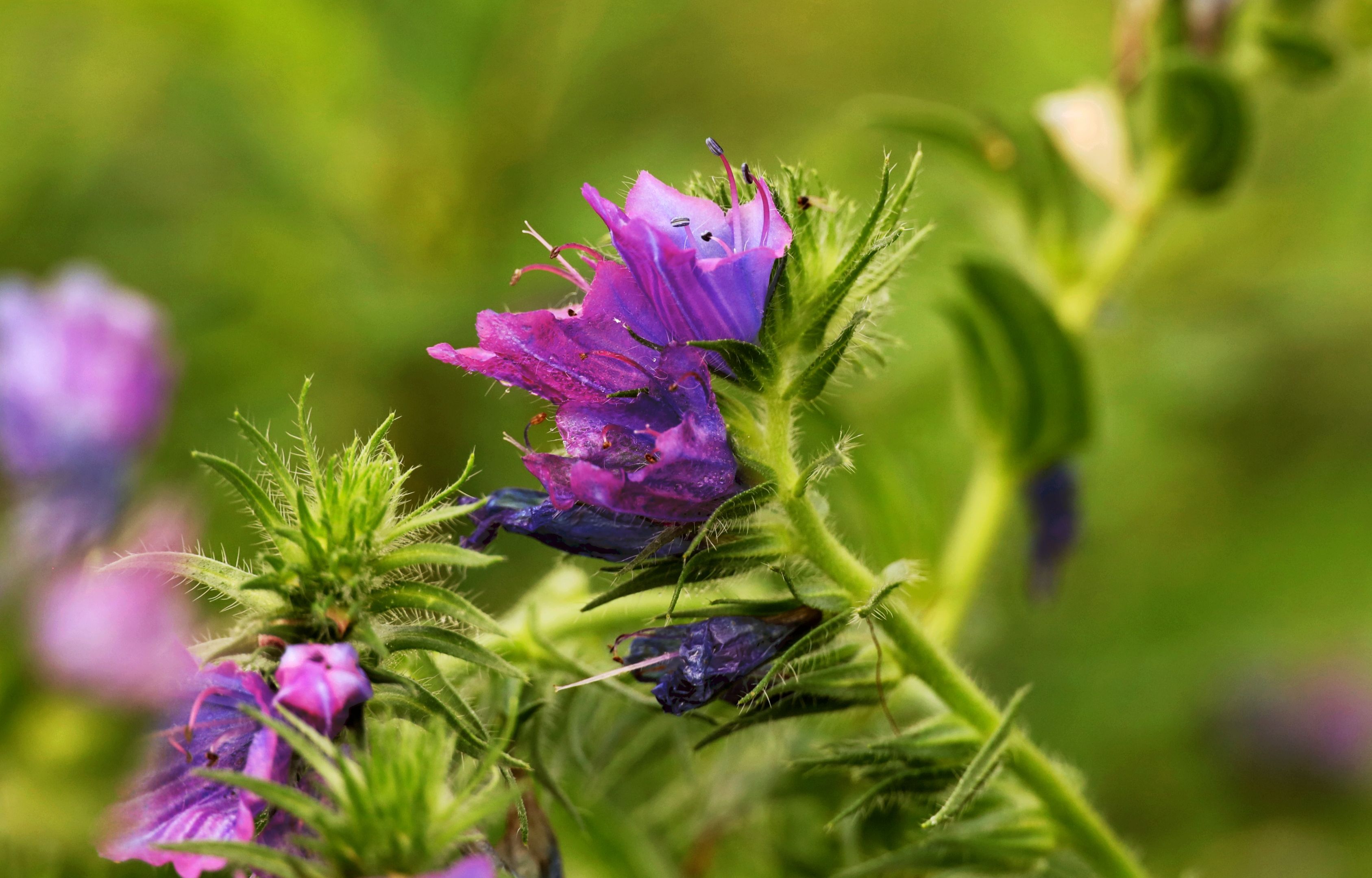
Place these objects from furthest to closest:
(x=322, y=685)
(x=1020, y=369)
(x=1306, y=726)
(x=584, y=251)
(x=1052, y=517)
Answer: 1. (x=1306, y=726)
2. (x=1052, y=517)
3. (x=1020, y=369)
4. (x=584, y=251)
5. (x=322, y=685)

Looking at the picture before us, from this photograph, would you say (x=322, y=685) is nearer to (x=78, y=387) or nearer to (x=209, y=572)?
(x=209, y=572)

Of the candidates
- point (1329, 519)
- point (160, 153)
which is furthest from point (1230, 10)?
point (160, 153)

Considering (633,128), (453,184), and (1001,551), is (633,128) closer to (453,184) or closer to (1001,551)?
(453,184)

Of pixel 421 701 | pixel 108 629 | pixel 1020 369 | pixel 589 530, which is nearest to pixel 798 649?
pixel 589 530

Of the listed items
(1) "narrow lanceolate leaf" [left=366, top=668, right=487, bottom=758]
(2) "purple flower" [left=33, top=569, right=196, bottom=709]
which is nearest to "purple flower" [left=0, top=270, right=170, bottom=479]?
(2) "purple flower" [left=33, top=569, right=196, bottom=709]

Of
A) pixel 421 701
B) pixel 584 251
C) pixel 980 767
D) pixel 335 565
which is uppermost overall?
pixel 584 251

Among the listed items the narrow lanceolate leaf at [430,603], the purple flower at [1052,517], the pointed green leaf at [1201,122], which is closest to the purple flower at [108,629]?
the narrow lanceolate leaf at [430,603]
